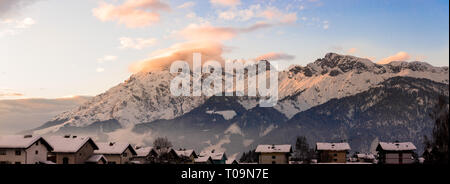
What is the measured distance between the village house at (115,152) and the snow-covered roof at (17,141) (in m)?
20.2

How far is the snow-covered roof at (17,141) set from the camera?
320 ft

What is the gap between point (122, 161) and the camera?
120m

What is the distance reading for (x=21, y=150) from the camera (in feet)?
322

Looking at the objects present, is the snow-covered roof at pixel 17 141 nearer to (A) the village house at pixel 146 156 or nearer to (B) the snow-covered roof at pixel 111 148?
(B) the snow-covered roof at pixel 111 148

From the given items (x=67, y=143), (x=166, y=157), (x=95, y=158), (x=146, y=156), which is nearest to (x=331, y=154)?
(x=166, y=157)

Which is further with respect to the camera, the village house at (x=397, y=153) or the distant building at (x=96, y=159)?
the village house at (x=397, y=153)

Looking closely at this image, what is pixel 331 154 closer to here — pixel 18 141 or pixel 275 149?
pixel 275 149

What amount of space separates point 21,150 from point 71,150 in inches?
458

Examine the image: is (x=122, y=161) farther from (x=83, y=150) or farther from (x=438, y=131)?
(x=438, y=131)

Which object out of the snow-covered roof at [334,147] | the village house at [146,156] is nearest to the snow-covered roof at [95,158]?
the village house at [146,156]

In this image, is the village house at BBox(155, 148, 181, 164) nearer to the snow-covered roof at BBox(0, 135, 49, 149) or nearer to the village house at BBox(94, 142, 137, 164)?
the village house at BBox(94, 142, 137, 164)

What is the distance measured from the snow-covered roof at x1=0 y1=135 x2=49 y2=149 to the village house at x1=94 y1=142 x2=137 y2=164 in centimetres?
2018
